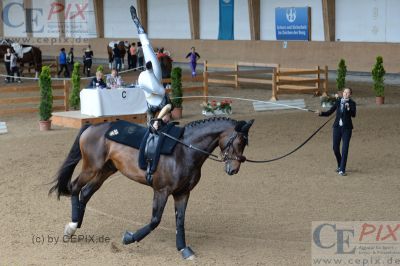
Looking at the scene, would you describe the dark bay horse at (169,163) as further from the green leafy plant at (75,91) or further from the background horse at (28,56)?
the background horse at (28,56)

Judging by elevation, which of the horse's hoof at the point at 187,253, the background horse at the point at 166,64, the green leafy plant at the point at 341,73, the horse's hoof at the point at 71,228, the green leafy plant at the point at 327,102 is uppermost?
the background horse at the point at 166,64

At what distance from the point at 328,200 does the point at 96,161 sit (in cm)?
378

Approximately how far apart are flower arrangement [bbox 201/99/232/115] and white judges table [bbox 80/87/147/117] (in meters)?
1.88

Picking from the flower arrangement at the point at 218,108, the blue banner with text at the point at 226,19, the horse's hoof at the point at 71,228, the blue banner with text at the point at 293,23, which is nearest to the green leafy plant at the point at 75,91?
the flower arrangement at the point at 218,108

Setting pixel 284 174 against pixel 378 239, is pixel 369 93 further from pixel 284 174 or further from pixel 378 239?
pixel 378 239

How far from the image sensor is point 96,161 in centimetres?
916

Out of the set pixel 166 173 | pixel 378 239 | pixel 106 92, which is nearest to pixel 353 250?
pixel 378 239

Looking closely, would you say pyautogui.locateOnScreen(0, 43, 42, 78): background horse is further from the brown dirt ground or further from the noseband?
the noseband

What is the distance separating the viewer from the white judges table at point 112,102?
728 inches

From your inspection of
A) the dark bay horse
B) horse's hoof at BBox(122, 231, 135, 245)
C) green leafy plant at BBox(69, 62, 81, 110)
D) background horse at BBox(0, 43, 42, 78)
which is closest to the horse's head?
the dark bay horse

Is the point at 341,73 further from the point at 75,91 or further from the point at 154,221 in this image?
the point at 154,221

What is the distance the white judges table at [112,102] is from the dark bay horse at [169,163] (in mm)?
9223

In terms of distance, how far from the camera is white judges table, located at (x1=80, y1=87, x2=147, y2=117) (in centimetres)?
Answer: 1848

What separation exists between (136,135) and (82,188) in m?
1.05
